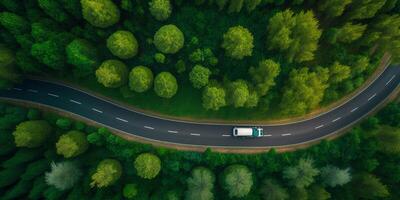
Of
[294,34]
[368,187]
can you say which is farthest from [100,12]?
[368,187]

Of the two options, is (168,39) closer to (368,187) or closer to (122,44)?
(122,44)

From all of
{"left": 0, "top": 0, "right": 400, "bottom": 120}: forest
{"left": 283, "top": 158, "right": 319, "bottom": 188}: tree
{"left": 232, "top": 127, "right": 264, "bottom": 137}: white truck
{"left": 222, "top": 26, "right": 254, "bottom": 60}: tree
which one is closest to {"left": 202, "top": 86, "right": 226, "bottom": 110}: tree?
{"left": 0, "top": 0, "right": 400, "bottom": 120}: forest

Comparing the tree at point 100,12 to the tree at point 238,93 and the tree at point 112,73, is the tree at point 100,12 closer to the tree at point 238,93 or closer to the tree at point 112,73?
the tree at point 112,73

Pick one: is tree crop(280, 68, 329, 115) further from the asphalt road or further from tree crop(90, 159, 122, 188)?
tree crop(90, 159, 122, 188)

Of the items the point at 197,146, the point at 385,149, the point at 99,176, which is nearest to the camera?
the point at 99,176

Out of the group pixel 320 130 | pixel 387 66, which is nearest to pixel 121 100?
pixel 320 130

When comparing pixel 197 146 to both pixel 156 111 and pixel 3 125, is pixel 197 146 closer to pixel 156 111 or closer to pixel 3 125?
pixel 156 111
